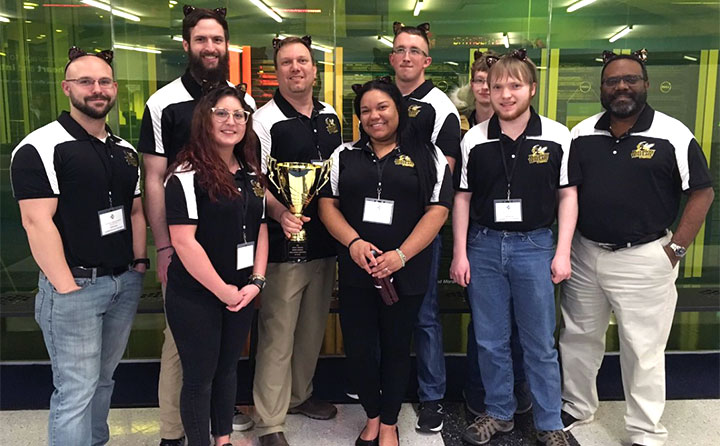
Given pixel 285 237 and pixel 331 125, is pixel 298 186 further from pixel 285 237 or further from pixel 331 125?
pixel 331 125

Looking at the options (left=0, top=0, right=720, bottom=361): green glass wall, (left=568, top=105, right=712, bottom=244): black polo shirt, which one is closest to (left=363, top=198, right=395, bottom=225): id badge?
(left=568, top=105, right=712, bottom=244): black polo shirt

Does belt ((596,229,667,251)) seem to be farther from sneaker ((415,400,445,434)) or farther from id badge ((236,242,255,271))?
id badge ((236,242,255,271))

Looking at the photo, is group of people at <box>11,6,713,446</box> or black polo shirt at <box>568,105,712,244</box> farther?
black polo shirt at <box>568,105,712,244</box>

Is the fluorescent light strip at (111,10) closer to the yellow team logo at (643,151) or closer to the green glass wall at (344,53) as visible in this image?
the green glass wall at (344,53)

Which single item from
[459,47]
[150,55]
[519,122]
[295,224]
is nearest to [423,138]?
[519,122]

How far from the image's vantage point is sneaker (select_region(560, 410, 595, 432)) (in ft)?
9.91

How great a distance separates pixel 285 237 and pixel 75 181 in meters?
0.96

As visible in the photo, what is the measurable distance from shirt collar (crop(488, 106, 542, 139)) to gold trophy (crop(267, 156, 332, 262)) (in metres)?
0.81

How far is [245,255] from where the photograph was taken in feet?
7.62

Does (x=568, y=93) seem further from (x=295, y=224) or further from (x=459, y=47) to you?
(x=295, y=224)

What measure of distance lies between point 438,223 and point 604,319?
111 cm

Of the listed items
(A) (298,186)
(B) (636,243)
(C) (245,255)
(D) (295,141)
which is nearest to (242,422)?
(C) (245,255)

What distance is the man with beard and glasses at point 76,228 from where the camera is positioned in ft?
6.97

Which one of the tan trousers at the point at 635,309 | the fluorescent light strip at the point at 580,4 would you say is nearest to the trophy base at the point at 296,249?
the tan trousers at the point at 635,309
